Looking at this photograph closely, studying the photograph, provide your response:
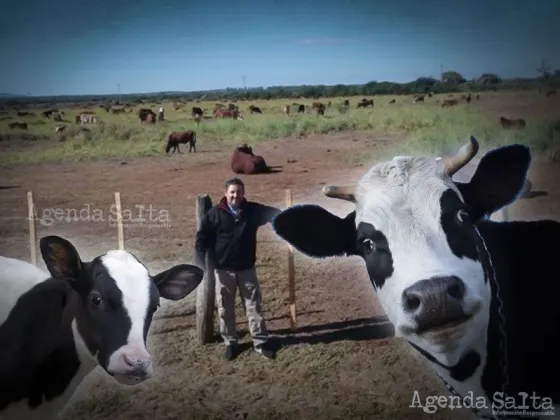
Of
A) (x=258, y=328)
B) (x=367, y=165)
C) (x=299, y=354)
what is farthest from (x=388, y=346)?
(x=367, y=165)

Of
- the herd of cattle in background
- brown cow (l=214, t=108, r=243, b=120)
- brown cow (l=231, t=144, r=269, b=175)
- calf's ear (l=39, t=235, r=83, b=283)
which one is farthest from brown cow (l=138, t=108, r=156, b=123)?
calf's ear (l=39, t=235, r=83, b=283)

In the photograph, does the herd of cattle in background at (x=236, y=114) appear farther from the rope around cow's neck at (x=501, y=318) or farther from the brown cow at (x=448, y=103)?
the rope around cow's neck at (x=501, y=318)

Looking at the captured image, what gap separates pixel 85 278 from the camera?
2.80 m

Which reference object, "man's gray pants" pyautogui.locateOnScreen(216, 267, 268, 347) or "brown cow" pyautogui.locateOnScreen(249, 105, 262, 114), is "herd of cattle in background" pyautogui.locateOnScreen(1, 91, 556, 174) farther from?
"man's gray pants" pyautogui.locateOnScreen(216, 267, 268, 347)

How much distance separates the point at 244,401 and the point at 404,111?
1590mm

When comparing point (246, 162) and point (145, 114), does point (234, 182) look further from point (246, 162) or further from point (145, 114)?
point (145, 114)

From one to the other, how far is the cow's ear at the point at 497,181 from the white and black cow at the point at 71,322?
4.14ft

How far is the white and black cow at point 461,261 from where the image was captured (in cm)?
226

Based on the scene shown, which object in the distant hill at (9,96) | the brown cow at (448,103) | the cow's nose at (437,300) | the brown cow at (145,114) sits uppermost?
the distant hill at (9,96)

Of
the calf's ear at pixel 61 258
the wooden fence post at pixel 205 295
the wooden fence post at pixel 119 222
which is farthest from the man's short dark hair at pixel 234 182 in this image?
the calf's ear at pixel 61 258

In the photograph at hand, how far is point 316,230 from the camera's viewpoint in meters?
2.69

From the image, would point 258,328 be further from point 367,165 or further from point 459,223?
point 459,223

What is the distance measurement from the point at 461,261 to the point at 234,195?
1152 millimetres

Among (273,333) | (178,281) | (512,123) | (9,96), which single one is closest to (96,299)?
(178,281)
